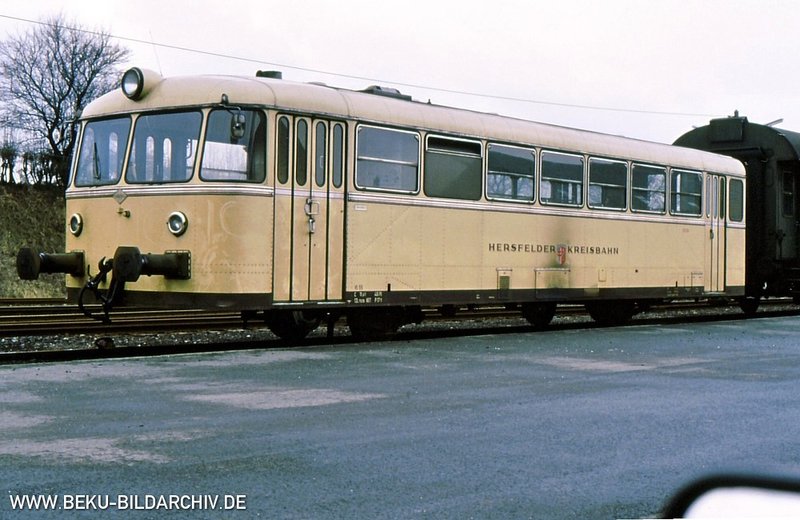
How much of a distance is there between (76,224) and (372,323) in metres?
4.06

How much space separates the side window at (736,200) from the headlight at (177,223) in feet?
40.5

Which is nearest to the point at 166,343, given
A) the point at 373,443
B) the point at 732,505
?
the point at 373,443

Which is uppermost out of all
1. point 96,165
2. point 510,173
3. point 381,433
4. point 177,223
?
point 510,173

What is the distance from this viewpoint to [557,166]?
1627cm

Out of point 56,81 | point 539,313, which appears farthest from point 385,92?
point 56,81

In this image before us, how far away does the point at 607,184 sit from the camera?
17312 mm

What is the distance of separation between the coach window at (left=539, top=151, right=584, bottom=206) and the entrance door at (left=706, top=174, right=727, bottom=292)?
429 cm

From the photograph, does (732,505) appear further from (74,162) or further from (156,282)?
(74,162)

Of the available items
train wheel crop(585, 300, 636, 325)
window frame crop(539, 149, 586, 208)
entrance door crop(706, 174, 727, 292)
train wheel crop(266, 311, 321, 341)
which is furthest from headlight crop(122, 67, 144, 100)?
entrance door crop(706, 174, 727, 292)

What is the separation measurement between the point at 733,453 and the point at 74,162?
980cm

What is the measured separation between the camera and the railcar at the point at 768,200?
73.3 feet

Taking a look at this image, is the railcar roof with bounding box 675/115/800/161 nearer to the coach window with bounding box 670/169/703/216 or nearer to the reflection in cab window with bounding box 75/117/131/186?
the coach window with bounding box 670/169/703/216

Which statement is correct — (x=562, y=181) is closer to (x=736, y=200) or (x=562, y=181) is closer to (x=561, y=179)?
(x=561, y=179)

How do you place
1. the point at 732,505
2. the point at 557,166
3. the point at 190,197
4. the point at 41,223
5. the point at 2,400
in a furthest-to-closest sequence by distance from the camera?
1. the point at 41,223
2. the point at 557,166
3. the point at 190,197
4. the point at 2,400
5. the point at 732,505
